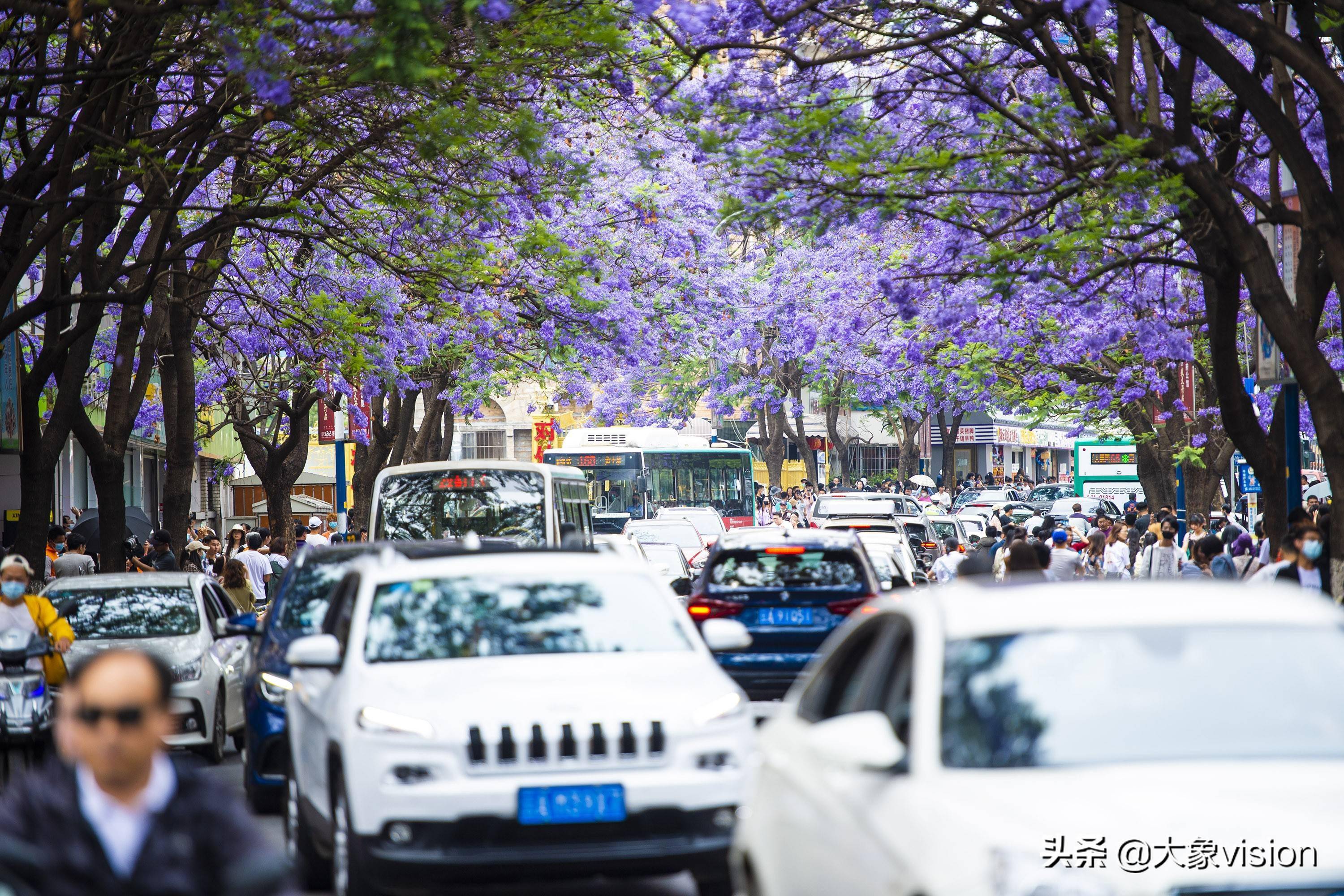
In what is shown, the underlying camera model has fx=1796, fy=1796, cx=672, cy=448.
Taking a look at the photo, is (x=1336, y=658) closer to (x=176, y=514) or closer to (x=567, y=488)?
(x=567, y=488)

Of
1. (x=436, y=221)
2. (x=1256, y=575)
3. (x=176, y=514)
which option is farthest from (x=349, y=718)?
(x=176, y=514)

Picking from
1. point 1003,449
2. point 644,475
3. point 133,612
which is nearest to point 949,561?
point 133,612

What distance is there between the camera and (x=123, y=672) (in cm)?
374

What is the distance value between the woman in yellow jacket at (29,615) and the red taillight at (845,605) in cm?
516

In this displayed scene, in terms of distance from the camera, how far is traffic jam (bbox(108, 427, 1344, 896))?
4.23 m

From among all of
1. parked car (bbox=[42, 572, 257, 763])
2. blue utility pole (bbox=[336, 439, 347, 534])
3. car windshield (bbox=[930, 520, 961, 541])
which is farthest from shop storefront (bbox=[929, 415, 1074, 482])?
parked car (bbox=[42, 572, 257, 763])

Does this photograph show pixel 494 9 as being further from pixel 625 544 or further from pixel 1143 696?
pixel 625 544

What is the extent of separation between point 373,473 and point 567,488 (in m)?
15.0

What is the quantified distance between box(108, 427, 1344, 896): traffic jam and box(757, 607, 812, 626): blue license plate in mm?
19

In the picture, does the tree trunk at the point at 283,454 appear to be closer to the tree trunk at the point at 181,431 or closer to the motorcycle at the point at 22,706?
the tree trunk at the point at 181,431

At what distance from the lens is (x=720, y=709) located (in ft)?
24.6

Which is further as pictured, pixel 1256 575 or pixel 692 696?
pixel 1256 575

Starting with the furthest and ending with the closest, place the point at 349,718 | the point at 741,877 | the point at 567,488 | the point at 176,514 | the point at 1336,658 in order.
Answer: the point at 176,514 < the point at 567,488 < the point at 349,718 < the point at 741,877 < the point at 1336,658

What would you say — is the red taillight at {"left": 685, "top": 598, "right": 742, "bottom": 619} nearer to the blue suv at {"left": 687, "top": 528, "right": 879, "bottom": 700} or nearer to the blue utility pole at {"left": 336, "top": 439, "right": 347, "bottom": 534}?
the blue suv at {"left": 687, "top": 528, "right": 879, "bottom": 700}
